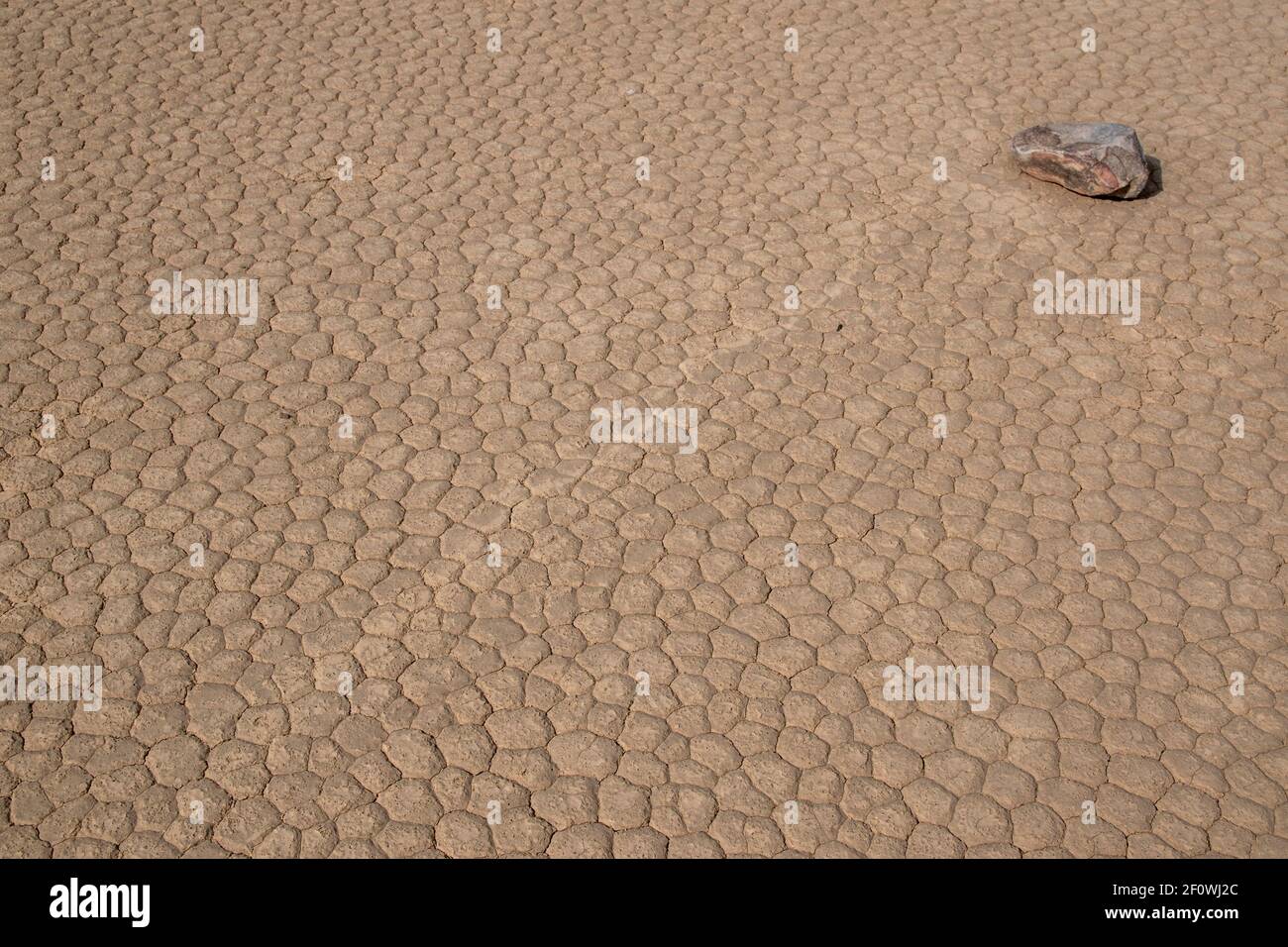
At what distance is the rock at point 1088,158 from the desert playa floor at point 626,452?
0.58 feet

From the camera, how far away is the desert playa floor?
5.25m

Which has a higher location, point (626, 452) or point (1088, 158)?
point (1088, 158)

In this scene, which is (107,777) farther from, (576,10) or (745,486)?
(576,10)

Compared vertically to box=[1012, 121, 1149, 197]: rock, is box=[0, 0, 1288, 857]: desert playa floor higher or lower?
lower

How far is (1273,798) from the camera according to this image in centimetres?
521

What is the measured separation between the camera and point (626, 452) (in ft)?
22.6

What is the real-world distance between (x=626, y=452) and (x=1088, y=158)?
15.0ft

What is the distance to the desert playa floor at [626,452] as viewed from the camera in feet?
17.2

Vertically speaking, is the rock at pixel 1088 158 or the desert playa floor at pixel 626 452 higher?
the rock at pixel 1088 158

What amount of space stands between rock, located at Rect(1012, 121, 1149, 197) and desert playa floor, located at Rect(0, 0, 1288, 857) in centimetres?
18

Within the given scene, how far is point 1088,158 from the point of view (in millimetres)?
8875

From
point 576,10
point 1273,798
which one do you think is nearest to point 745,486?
point 1273,798

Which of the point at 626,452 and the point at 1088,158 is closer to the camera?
the point at 626,452
